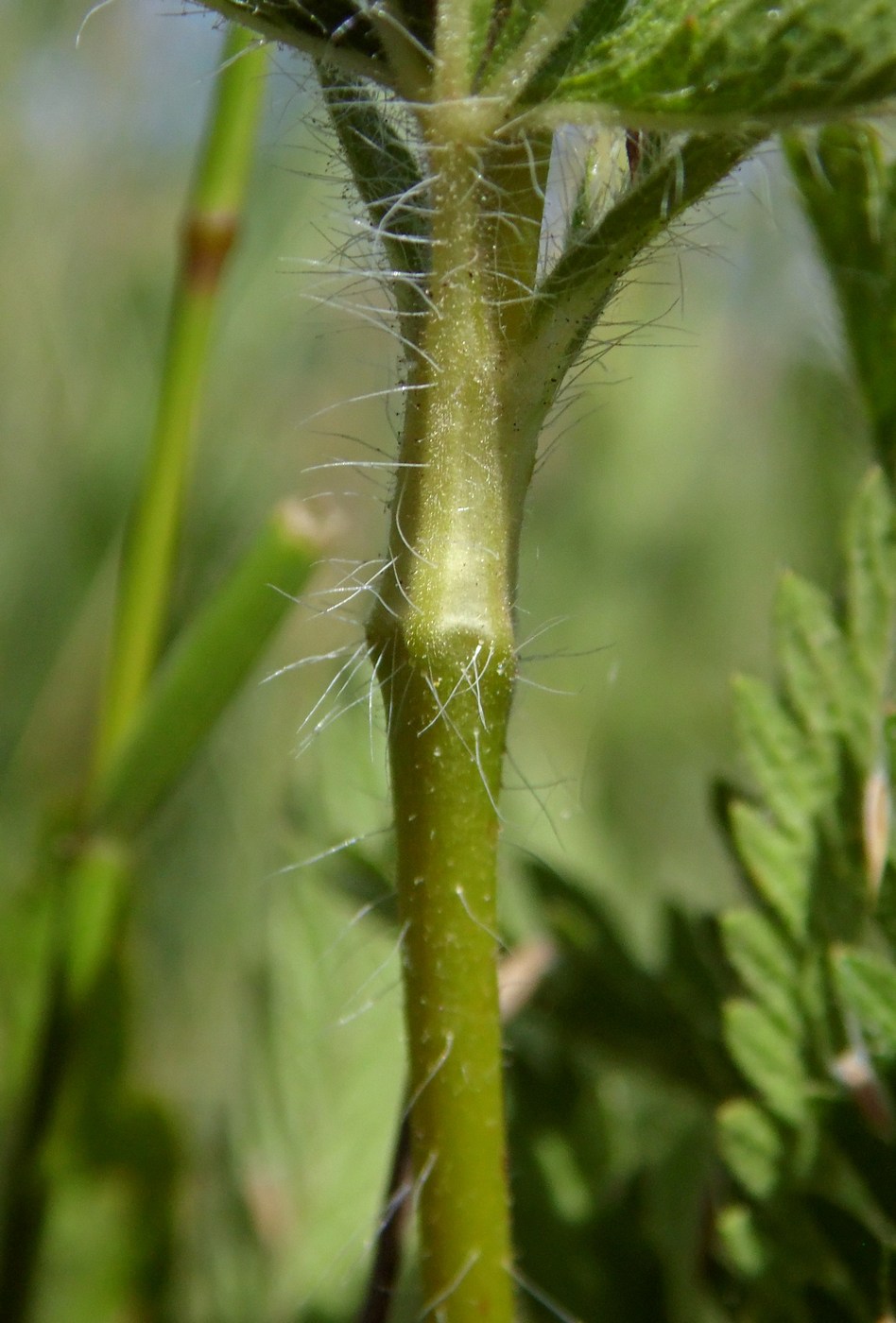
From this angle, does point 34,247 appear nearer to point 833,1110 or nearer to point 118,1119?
point 118,1119

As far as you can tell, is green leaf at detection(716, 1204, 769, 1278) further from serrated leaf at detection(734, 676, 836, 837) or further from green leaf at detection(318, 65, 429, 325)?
green leaf at detection(318, 65, 429, 325)

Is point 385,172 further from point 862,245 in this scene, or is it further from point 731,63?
point 862,245

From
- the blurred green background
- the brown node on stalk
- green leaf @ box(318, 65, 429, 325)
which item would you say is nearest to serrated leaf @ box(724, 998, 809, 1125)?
the blurred green background

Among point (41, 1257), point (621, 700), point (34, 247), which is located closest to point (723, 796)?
point (41, 1257)

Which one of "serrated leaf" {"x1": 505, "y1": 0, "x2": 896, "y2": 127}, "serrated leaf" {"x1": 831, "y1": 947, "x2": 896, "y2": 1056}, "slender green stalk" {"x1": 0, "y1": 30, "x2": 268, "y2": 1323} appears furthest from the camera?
"slender green stalk" {"x1": 0, "y1": 30, "x2": 268, "y2": 1323}

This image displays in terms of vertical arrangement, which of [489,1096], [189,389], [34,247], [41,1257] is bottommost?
[41,1257]

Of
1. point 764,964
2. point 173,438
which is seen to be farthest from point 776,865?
point 173,438
